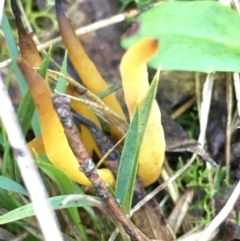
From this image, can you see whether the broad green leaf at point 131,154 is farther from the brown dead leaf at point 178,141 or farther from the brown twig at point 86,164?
the brown dead leaf at point 178,141

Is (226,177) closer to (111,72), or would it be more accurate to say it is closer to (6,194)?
(111,72)

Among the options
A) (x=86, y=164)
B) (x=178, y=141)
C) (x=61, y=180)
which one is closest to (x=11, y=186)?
(x=61, y=180)

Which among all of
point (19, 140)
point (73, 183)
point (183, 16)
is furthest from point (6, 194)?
point (183, 16)

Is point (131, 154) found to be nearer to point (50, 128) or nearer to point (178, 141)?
point (50, 128)

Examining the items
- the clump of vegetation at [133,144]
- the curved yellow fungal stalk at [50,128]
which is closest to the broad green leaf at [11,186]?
the clump of vegetation at [133,144]

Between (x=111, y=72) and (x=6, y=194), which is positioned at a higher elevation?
(x=111, y=72)

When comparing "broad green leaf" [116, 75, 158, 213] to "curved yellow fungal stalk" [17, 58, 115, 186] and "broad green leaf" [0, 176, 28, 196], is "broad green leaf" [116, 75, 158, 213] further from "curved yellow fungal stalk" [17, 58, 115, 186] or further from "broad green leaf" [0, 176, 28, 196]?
"broad green leaf" [0, 176, 28, 196]

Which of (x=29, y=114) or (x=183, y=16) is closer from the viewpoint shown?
(x=29, y=114)
